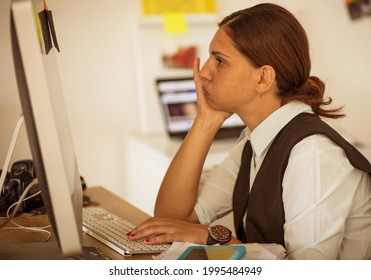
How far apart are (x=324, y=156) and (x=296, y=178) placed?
0.23 feet

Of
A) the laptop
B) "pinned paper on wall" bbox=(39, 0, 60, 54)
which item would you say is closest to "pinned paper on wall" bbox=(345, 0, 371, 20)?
the laptop

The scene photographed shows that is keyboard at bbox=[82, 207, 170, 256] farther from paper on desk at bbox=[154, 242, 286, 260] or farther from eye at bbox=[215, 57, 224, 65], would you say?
eye at bbox=[215, 57, 224, 65]

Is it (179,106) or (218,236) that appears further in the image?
(179,106)

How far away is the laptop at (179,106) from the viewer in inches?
97.3

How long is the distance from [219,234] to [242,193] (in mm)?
226

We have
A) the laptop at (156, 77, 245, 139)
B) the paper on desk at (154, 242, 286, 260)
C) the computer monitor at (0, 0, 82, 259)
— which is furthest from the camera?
the laptop at (156, 77, 245, 139)

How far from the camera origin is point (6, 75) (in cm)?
211

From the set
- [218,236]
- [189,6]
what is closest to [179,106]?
[189,6]

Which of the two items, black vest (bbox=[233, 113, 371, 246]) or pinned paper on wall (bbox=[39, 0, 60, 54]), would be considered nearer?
pinned paper on wall (bbox=[39, 0, 60, 54])

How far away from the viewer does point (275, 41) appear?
125 cm

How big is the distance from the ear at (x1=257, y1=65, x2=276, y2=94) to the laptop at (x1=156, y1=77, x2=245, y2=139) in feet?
3.81

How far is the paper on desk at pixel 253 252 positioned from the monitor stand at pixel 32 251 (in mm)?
199

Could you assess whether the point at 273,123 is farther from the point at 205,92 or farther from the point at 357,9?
the point at 357,9

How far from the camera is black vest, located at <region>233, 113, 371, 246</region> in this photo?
3.82 feet
